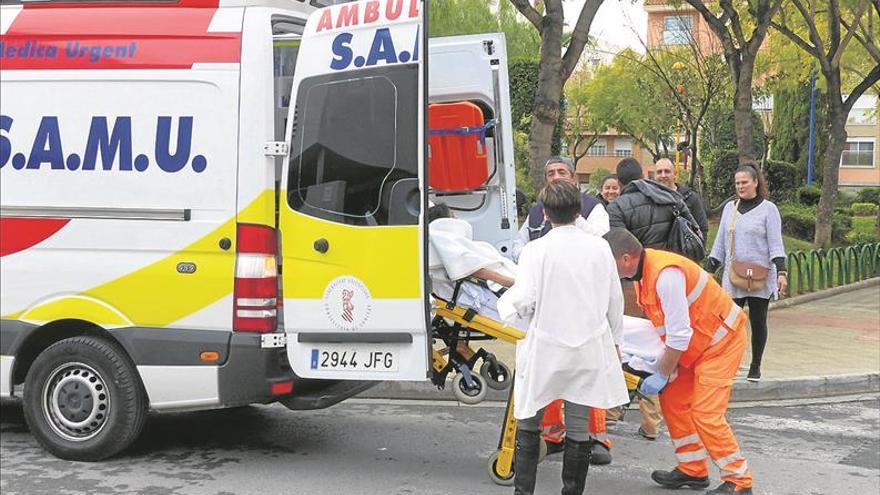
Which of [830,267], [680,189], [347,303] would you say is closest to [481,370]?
[347,303]

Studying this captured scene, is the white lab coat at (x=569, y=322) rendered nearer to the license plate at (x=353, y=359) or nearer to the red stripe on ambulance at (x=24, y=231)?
the license plate at (x=353, y=359)

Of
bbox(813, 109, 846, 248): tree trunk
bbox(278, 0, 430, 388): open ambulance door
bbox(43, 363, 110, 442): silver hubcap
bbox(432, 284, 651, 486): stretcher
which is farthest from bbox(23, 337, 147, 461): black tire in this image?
bbox(813, 109, 846, 248): tree trunk

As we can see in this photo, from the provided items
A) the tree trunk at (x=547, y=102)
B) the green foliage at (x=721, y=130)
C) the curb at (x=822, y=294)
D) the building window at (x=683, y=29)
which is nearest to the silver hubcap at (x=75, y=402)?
the tree trunk at (x=547, y=102)

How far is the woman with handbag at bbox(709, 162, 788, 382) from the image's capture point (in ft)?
25.5

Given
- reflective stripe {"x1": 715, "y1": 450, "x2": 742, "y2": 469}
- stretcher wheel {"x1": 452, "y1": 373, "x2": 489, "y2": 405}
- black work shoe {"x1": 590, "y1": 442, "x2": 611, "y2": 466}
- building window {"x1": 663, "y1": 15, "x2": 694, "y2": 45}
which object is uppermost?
building window {"x1": 663, "y1": 15, "x2": 694, "y2": 45}

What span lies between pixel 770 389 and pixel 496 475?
12.0ft

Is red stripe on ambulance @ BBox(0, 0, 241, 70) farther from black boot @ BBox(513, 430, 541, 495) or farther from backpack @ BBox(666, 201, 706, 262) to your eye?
backpack @ BBox(666, 201, 706, 262)

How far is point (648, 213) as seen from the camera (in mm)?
6508

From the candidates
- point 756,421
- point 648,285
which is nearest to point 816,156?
point 756,421

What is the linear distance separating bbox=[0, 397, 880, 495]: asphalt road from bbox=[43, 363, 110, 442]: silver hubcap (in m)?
0.20

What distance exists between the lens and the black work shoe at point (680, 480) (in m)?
5.36

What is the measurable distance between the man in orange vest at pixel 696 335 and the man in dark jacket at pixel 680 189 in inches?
81.5

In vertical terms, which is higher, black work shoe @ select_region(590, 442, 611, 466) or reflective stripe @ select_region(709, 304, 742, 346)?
reflective stripe @ select_region(709, 304, 742, 346)

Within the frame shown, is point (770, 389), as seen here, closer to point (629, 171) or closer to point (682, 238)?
point (682, 238)
